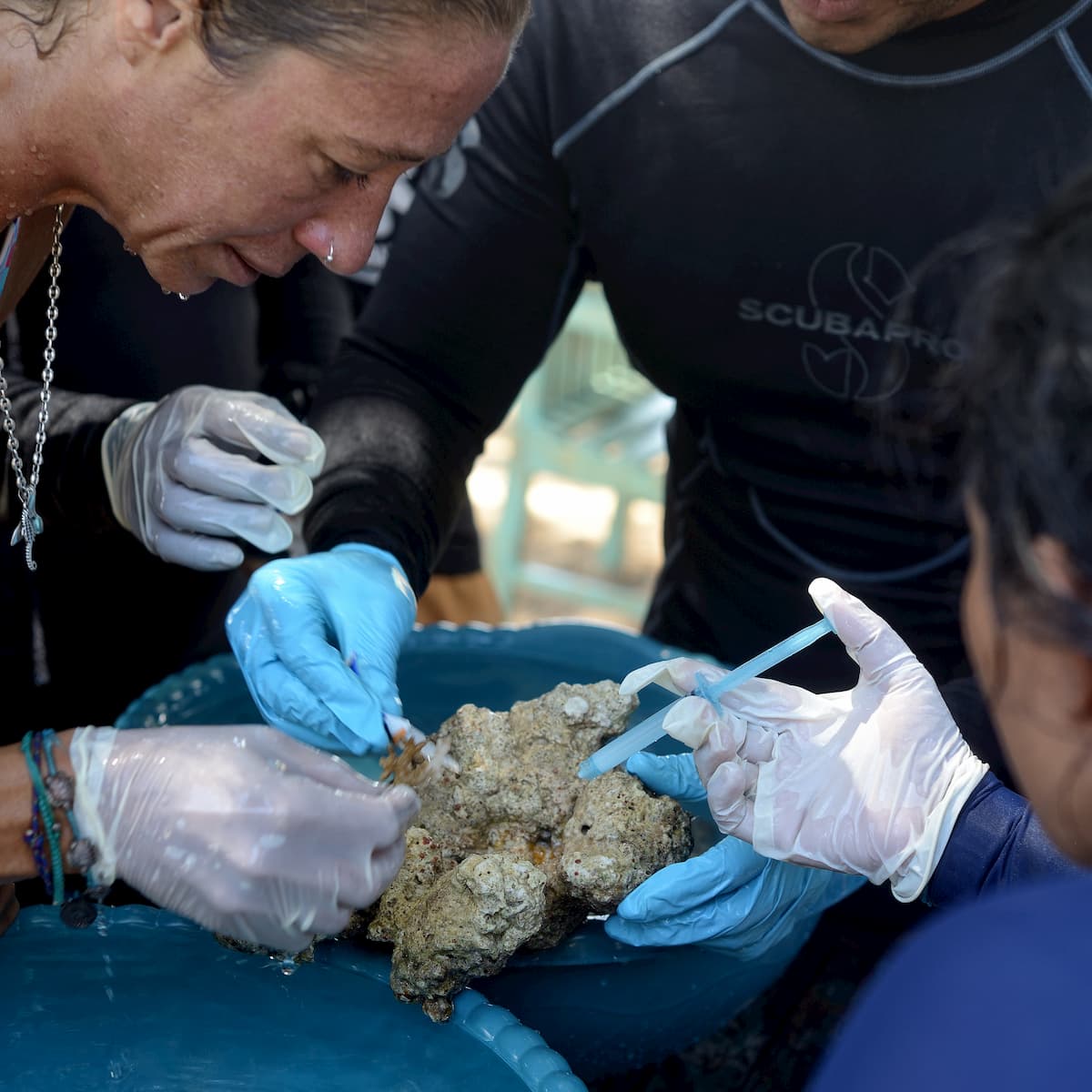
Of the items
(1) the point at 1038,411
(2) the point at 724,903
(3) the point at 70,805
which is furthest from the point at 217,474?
(1) the point at 1038,411

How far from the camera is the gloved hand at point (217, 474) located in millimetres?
1652

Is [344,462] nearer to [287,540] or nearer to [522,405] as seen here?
[287,540]

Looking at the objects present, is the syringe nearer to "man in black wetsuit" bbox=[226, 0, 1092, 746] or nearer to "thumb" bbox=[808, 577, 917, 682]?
"thumb" bbox=[808, 577, 917, 682]

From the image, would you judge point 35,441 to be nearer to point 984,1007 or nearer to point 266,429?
point 266,429

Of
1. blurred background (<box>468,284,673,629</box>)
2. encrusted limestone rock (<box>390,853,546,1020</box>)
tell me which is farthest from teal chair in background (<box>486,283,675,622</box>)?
encrusted limestone rock (<box>390,853,546,1020</box>)

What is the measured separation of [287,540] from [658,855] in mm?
670

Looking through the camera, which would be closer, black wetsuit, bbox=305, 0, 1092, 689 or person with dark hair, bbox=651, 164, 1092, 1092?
person with dark hair, bbox=651, 164, 1092, 1092

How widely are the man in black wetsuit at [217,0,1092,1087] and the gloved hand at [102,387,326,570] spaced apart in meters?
0.12

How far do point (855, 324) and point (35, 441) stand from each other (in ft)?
3.83

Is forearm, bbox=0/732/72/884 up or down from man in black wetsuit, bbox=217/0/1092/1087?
down

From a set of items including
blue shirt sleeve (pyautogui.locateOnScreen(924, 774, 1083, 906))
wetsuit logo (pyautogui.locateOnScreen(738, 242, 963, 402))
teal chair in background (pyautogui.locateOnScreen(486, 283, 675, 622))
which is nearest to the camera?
blue shirt sleeve (pyautogui.locateOnScreen(924, 774, 1083, 906))

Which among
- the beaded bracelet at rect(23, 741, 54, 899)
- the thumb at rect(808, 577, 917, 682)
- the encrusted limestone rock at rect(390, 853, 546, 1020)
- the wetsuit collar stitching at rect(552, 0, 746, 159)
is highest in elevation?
the wetsuit collar stitching at rect(552, 0, 746, 159)

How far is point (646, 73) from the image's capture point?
5.62 ft

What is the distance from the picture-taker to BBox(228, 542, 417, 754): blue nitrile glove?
1435 mm
